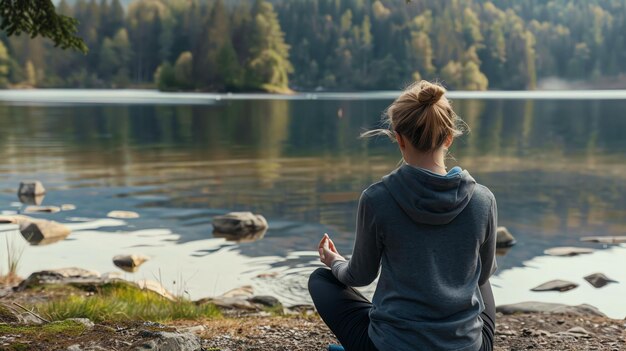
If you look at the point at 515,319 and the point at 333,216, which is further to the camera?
the point at 333,216

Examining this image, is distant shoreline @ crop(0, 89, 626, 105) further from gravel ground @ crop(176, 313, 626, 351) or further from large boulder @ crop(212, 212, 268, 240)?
gravel ground @ crop(176, 313, 626, 351)

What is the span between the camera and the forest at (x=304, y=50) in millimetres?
150125

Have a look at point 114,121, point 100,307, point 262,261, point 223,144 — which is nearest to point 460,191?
point 100,307

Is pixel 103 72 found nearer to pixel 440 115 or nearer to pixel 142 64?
pixel 142 64

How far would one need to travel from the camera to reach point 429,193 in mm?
3818

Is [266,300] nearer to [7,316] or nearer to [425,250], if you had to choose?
[7,316]

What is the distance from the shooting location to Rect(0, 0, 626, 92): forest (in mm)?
150125

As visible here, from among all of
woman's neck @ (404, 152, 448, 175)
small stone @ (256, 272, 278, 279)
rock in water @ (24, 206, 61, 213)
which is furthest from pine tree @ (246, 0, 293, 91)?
woman's neck @ (404, 152, 448, 175)

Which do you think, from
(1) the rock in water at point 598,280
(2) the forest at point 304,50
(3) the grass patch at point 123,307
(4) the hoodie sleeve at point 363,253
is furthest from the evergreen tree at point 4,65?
(4) the hoodie sleeve at point 363,253

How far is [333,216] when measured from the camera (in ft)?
61.1

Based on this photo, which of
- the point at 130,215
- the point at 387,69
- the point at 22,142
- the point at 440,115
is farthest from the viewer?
the point at 387,69

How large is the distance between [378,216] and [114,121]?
59.6 m

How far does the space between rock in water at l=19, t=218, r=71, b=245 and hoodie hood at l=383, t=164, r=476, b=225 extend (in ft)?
42.1

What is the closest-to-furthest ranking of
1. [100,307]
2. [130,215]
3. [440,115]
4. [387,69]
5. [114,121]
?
[440,115] < [100,307] < [130,215] < [114,121] < [387,69]
